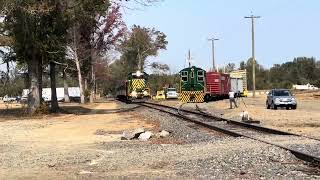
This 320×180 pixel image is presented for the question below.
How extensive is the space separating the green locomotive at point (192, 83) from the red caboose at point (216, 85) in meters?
7.21

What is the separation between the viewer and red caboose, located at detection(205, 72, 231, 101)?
69800 mm

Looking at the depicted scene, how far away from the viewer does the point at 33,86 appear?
4597 cm

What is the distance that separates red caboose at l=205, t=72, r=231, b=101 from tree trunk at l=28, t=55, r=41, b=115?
24.5 metres

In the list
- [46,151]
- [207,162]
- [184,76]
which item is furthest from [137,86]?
[207,162]

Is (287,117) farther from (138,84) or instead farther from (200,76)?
(138,84)

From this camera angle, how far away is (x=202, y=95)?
5938 cm

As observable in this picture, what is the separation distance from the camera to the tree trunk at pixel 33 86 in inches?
1801

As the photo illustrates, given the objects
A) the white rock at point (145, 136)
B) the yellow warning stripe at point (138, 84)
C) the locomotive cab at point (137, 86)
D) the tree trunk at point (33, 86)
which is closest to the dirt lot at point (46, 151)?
the white rock at point (145, 136)

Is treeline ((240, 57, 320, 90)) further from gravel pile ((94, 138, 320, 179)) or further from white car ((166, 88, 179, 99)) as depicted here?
gravel pile ((94, 138, 320, 179))

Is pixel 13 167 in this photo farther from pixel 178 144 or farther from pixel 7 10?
pixel 7 10

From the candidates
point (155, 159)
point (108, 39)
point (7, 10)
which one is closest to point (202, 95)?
point (7, 10)

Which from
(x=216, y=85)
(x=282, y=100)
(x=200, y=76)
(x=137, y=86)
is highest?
(x=200, y=76)

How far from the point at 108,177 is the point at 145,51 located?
425 ft

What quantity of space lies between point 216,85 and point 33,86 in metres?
31.5
